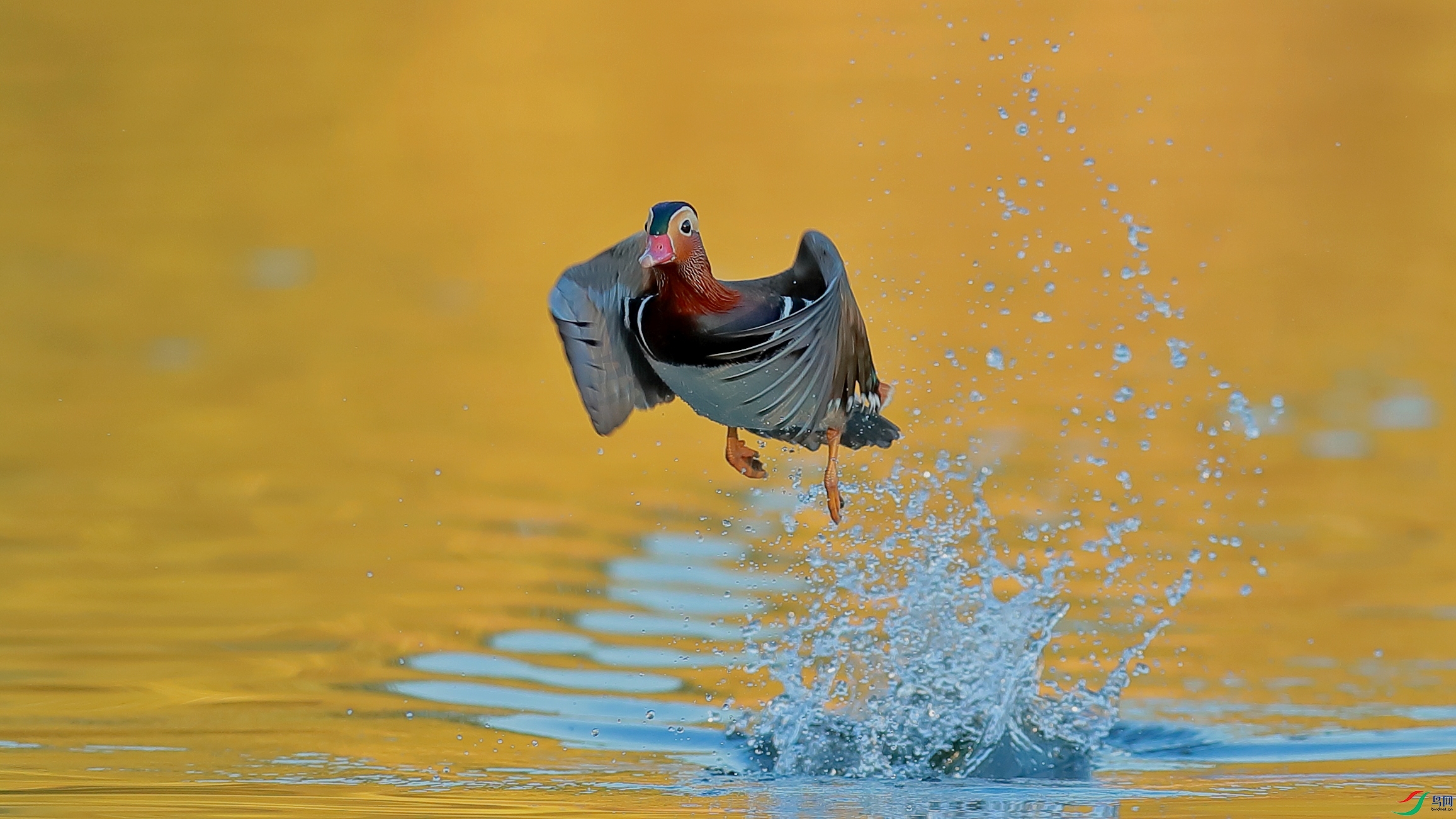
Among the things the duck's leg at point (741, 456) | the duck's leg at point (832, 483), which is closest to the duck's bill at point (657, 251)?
the duck's leg at point (741, 456)

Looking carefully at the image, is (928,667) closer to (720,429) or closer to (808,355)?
(808,355)

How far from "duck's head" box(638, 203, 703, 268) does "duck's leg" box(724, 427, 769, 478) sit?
0.60m

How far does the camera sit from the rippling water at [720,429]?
224 inches

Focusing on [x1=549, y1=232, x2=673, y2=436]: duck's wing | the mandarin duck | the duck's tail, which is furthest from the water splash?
[x1=549, y1=232, x2=673, y2=436]: duck's wing

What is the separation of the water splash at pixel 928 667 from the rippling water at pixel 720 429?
2cm

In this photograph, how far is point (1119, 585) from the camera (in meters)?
6.95

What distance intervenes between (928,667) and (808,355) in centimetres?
128

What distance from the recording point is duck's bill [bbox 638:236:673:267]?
5.11m

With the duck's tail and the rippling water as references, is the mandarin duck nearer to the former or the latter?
the duck's tail

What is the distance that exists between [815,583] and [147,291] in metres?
6.10

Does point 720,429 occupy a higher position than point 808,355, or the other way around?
point 720,429

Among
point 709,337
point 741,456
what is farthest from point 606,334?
point 741,456

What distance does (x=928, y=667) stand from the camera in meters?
6.09

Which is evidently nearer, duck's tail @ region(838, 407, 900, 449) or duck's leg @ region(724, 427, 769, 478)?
duck's leg @ region(724, 427, 769, 478)
